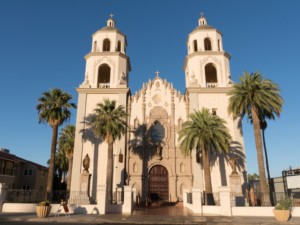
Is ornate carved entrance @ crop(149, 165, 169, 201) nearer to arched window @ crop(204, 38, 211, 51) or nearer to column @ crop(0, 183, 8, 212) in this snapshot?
column @ crop(0, 183, 8, 212)

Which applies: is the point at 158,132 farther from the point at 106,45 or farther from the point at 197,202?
the point at 106,45

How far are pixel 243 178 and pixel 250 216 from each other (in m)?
9.59

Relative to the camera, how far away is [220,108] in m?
30.3

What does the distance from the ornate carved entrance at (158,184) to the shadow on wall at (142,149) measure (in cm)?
73

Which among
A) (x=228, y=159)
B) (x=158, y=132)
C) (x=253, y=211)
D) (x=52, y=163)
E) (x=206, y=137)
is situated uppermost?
(x=158, y=132)

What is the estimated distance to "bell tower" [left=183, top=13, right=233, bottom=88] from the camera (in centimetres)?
3183

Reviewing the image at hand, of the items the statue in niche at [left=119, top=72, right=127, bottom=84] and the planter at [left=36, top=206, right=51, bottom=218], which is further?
the statue in niche at [left=119, top=72, right=127, bottom=84]

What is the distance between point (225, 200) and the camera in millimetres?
18000

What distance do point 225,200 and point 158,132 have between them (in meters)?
13.7

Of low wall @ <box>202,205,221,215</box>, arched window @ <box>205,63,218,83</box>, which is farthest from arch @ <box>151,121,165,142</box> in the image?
low wall @ <box>202,205,221,215</box>

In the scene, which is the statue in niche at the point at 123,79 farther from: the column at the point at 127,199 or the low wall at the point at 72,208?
the low wall at the point at 72,208

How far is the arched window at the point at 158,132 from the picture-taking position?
30.0 meters

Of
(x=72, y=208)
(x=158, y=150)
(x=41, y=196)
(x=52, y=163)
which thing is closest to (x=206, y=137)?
(x=158, y=150)

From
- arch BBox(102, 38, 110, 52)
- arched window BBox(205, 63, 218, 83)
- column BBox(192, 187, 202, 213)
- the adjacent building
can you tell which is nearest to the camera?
column BBox(192, 187, 202, 213)
